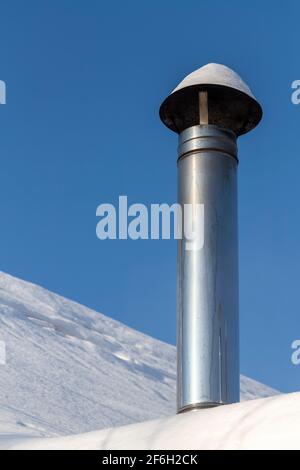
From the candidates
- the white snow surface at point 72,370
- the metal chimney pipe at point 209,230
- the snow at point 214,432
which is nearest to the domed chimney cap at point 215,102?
the metal chimney pipe at point 209,230

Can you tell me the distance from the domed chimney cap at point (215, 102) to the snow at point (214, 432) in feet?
4.36

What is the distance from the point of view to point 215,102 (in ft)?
13.1

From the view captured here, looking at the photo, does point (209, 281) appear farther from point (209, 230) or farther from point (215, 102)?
point (215, 102)

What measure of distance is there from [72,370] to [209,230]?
3.28 meters

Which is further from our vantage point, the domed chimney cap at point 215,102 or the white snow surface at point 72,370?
the white snow surface at point 72,370

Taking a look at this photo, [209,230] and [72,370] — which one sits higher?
[209,230]

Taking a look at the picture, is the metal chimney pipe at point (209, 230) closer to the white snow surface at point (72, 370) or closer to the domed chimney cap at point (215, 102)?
the domed chimney cap at point (215, 102)

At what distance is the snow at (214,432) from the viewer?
8.75ft

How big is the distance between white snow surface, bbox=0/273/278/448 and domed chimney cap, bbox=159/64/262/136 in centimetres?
145

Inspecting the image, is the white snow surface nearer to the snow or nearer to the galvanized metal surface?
the galvanized metal surface

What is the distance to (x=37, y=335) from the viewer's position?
24.1 ft

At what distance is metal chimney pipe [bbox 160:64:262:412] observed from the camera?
11.5 ft

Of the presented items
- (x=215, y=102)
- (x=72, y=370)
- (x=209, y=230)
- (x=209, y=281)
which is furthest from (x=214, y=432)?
(x=72, y=370)

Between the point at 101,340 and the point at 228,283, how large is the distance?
4.54 m
